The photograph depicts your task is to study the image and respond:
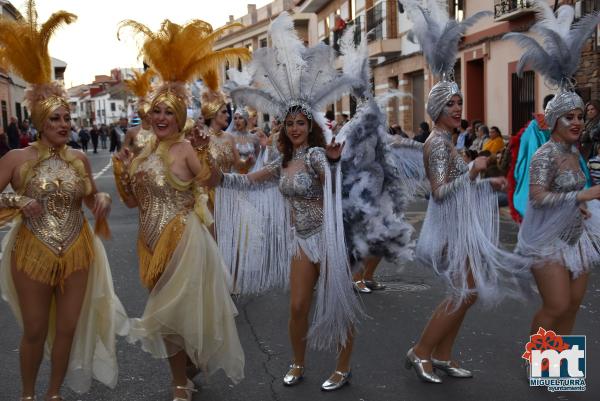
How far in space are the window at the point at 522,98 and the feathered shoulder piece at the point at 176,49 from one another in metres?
13.8

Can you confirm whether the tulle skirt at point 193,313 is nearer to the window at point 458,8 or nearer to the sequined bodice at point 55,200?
the sequined bodice at point 55,200

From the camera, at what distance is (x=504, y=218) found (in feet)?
39.2

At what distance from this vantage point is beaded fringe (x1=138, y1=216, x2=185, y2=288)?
4.24 m

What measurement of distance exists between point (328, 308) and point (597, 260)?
167 centimetres

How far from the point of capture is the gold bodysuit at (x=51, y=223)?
4.01m

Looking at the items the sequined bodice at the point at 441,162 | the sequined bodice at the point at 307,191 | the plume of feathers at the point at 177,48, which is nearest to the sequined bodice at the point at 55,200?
the plume of feathers at the point at 177,48

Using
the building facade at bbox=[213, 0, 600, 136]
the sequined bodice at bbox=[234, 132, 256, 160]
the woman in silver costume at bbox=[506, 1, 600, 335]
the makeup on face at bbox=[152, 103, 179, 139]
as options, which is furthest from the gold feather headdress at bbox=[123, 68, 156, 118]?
Result: the woman in silver costume at bbox=[506, 1, 600, 335]

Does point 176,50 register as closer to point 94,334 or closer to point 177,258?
point 177,258

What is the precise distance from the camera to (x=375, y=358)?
5.14 meters

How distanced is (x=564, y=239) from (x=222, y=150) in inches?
163

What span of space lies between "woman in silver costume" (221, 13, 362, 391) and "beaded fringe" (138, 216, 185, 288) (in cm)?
75

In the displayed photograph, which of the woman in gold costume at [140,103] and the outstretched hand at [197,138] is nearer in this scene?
the outstretched hand at [197,138]

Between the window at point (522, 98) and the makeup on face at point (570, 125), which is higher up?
the window at point (522, 98)

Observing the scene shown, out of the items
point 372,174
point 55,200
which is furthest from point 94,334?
point 372,174
